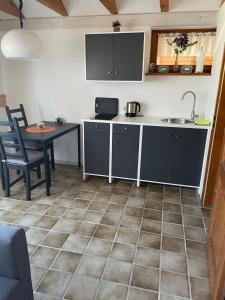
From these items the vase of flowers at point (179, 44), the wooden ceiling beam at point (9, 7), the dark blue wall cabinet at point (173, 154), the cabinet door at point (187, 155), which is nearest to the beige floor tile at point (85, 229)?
the dark blue wall cabinet at point (173, 154)

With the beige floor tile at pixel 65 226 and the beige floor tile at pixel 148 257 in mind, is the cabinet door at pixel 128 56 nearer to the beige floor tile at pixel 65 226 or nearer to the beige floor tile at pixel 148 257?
the beige floor tile at pixel 65 226

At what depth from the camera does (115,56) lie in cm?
308

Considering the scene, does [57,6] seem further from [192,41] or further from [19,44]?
[192,41]

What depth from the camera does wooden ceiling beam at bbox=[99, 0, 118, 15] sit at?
280 cm

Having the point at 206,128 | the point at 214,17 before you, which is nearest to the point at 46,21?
the point at 214,17

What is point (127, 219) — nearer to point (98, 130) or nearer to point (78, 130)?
point (98, 130)

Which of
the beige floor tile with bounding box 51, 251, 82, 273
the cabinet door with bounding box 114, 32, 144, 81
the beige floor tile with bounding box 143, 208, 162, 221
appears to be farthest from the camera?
the cabinet door with bounding box 114, 32, 144, 81

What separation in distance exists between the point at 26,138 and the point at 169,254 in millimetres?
1980

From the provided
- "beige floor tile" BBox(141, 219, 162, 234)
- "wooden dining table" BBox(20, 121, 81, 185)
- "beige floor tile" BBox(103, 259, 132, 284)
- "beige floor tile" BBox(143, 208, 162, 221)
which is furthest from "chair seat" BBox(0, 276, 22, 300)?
"wooden dining table" BBox(20, 121, 81, 185)

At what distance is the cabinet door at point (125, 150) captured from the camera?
3029 millimetres

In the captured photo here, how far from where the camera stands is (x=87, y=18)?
3.29 metres

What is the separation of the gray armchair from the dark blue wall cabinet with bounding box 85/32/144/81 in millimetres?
2453

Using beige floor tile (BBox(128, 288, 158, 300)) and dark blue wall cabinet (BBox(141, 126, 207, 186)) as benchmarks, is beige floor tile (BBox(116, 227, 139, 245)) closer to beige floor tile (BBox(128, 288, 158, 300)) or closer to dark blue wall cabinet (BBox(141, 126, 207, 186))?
beige floor tile (BBox(128, 288, 158, 300))

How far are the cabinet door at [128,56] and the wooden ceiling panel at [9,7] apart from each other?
1542mm
